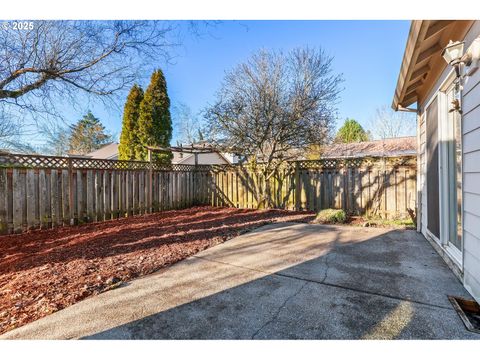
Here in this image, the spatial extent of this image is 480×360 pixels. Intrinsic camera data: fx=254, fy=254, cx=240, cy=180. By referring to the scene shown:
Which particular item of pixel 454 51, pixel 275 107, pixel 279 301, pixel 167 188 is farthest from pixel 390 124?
pixel 279 301

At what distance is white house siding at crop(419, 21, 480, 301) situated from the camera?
1960mm

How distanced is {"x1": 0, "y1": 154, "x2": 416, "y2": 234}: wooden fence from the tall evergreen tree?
109 inches

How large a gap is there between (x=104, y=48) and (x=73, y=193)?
10.2 feet

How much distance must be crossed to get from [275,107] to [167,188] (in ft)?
13.0

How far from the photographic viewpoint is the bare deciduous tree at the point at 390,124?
60.3 feet

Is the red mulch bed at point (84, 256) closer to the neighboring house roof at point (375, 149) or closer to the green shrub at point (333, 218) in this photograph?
the green shrub at point (333, 218)

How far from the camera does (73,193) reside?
540cm

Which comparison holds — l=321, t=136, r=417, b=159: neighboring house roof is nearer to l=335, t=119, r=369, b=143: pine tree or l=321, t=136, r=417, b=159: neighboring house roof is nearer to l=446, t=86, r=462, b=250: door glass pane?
l=335, t=119, r=369, b=143: pine tree

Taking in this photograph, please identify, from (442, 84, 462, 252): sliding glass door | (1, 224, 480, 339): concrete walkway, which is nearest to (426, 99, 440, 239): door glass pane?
(442, 84, 462, 252): sliding glass door

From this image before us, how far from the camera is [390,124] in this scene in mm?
19000
